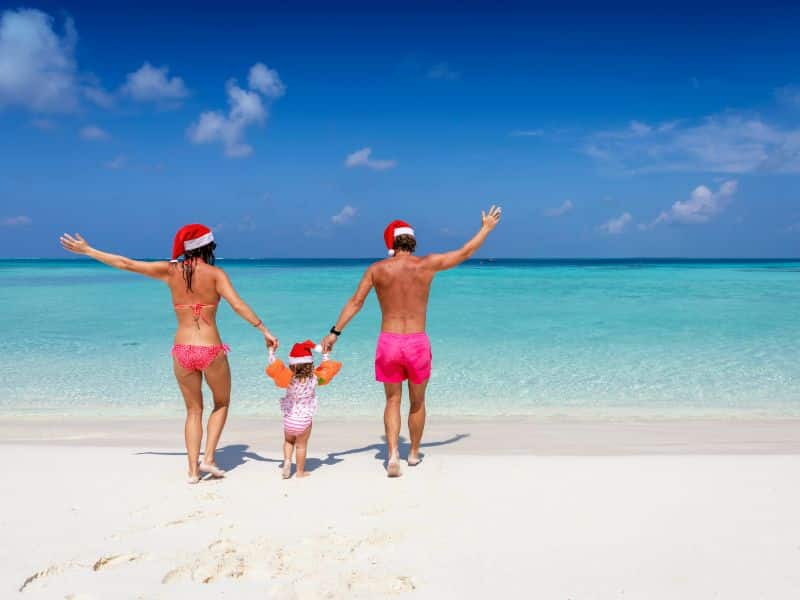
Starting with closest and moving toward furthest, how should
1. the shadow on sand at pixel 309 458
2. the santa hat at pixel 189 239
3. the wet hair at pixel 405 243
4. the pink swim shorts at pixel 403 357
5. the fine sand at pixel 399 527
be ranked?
the fine sand at pixel 399 527 < the santa hat at pixel 189 239 < the pink swim shorts at pixel 403 357 < the wet hair at pixel 405 243 < the shadow on sand at pixel 309 458

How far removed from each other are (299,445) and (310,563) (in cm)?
153

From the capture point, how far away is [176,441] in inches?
243

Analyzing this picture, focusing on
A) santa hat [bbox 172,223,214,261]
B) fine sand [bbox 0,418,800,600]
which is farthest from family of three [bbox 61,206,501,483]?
fine sand [bbox 0,418,800,600]

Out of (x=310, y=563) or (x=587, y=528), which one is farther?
(x=587, y=528)

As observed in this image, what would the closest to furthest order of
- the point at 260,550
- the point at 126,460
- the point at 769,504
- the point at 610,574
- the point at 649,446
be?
the point at 610,574 → the point at 260,550 → the point at 769,504 → the point at 126,460 → the point at 649,446

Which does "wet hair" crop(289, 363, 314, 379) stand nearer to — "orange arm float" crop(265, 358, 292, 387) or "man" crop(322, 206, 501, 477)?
"orange arm float" crop(265, 358, 292, 387)

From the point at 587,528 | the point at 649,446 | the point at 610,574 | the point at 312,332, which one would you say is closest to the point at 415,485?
the point at 587,528

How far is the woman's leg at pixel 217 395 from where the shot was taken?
458cm

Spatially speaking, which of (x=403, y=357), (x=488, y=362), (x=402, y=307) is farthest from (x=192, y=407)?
(x=488, y=362)

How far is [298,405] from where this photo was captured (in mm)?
4641

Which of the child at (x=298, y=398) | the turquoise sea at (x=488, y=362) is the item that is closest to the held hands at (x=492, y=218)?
the child at (x=298, y=398)

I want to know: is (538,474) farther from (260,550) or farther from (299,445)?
(260,550)

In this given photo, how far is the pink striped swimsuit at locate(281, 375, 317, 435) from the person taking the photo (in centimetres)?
463

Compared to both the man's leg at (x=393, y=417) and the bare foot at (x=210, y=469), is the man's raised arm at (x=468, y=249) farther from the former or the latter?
the bare foot at (x=210, y=469)
